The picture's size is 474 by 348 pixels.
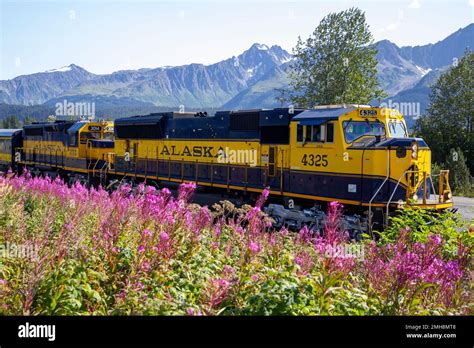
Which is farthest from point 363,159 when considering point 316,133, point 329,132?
point 316,133

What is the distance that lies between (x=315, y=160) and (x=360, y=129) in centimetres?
159

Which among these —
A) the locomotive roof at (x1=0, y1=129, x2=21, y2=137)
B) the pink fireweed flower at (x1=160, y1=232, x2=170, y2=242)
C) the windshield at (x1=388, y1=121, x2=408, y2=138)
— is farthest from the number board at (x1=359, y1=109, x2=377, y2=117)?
the locomotive roof at (x1=0, y1=129, x2=21, y2=137)

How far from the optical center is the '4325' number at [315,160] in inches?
576

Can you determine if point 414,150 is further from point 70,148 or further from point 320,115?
point 70,148

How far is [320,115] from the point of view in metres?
14.8

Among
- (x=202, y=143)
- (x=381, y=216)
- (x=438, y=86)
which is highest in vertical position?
(x=438, y=86)

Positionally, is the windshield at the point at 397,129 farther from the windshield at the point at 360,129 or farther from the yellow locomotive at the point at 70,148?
the yellow locomotive at the point at 70,148

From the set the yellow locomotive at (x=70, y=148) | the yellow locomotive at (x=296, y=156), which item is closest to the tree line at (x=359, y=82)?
the yellow locomotive at (x=70, y=148)

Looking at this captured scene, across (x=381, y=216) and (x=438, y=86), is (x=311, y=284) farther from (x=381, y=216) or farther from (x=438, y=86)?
(x=438, y=86)

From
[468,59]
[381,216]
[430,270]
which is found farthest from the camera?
[468,59]

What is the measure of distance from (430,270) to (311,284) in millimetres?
1465
